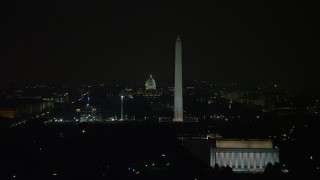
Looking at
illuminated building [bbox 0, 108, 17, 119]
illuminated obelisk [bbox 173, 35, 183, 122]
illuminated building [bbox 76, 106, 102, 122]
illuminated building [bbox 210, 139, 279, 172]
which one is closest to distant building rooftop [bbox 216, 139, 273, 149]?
illuminated building [bbox 210, 139, 279, 172]

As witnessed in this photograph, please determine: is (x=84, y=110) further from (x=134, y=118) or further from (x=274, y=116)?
(x=274, y=116)

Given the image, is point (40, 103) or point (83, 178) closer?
point (83, 178)

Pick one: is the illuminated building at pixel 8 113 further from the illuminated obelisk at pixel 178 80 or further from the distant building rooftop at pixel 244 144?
the distant building rooftop at pixel 244 144

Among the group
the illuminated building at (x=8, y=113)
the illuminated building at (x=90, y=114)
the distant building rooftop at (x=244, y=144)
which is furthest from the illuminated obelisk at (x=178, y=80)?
the illuminated building at (x=8, y=113)

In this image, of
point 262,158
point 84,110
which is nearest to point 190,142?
point 262,158

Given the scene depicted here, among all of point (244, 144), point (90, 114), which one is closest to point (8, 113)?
point (90, 114)

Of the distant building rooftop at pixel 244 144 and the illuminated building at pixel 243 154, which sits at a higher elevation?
the distant building rooftop at pixel 244 144

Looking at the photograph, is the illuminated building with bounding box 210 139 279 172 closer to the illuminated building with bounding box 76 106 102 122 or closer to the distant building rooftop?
the distant building rooftop

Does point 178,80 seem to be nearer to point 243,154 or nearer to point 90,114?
point 90,114
